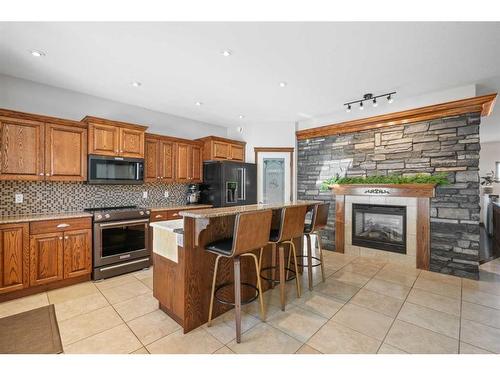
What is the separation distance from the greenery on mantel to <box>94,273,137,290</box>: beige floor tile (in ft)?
12.7

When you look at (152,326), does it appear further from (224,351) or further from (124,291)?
(124,291)

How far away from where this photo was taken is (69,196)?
3508mm

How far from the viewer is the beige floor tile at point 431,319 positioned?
211 centimetres

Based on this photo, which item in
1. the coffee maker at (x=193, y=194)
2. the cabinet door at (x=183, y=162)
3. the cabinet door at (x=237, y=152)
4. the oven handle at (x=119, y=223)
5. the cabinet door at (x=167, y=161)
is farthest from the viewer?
the cabinet door at (x=237, y=152)

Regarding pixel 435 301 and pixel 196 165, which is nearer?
pixel 435 301

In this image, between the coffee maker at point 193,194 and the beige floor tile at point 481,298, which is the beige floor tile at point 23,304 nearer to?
the coffee maker at point 193,194

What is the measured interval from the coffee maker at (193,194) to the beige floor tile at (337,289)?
3.06m

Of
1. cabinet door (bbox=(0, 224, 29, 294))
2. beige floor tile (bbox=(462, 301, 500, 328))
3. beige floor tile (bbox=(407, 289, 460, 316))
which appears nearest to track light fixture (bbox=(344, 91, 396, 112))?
beige floor tile (bbox=(407, 289, 460, 316))

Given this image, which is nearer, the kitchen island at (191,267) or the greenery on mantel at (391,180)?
the kitchen island at (191,267)

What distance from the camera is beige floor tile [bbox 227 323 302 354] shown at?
5.98ft

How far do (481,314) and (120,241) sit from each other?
14.7 feet

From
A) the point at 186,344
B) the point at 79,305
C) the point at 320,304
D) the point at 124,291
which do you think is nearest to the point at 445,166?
the point at 320,304

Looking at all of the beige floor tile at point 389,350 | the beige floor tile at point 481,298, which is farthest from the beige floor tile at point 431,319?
the beige floor tile at point 481,298
